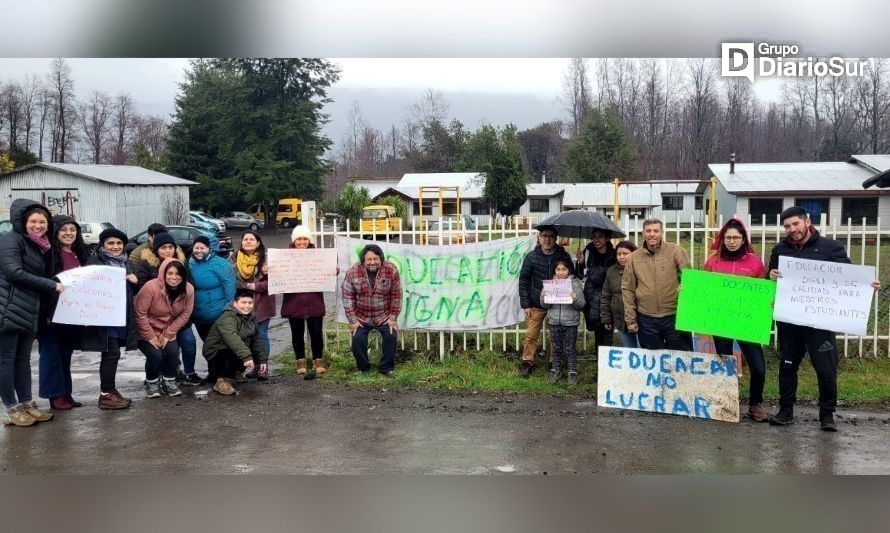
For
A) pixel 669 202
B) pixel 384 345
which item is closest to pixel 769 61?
pixel 384 345

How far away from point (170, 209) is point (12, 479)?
25.0 m

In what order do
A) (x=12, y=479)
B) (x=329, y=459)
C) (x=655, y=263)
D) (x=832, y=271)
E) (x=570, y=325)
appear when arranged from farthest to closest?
(x=570, y=325)
(x=655, y=263)
(x=832, y=271)
(x=329, y=459)
(x=12, y=479)

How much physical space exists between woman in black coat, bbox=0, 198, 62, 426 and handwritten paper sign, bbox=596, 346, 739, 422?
510cm

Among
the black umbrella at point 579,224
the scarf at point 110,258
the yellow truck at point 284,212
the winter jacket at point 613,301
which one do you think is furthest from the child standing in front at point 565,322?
the yellow truck at point 284,212

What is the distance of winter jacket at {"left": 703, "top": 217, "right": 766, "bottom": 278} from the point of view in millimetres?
6234

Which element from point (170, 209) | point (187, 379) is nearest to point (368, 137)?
point (170, 209)

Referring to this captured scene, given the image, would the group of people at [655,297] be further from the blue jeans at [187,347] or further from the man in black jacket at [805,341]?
the blue jeans at [187,347]

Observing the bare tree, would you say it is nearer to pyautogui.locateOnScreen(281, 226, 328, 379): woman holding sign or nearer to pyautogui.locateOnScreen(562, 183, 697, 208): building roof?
pyautogui.locateOnScreen(281, 226, 328, 379): woman holding sign

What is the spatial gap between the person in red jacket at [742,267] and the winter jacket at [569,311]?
4.48ft

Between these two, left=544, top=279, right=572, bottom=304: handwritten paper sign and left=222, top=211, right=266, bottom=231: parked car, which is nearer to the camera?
left=544, top=279, right=572, bottom=304: handwritten paper sign

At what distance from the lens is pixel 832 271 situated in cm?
581

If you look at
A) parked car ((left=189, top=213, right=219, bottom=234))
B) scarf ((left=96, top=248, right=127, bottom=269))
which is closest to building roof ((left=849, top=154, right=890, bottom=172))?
scarf ((left=96, top=248, right=127, bottom=269))

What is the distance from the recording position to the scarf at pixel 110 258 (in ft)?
22.4

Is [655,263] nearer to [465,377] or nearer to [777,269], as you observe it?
[777,269]
